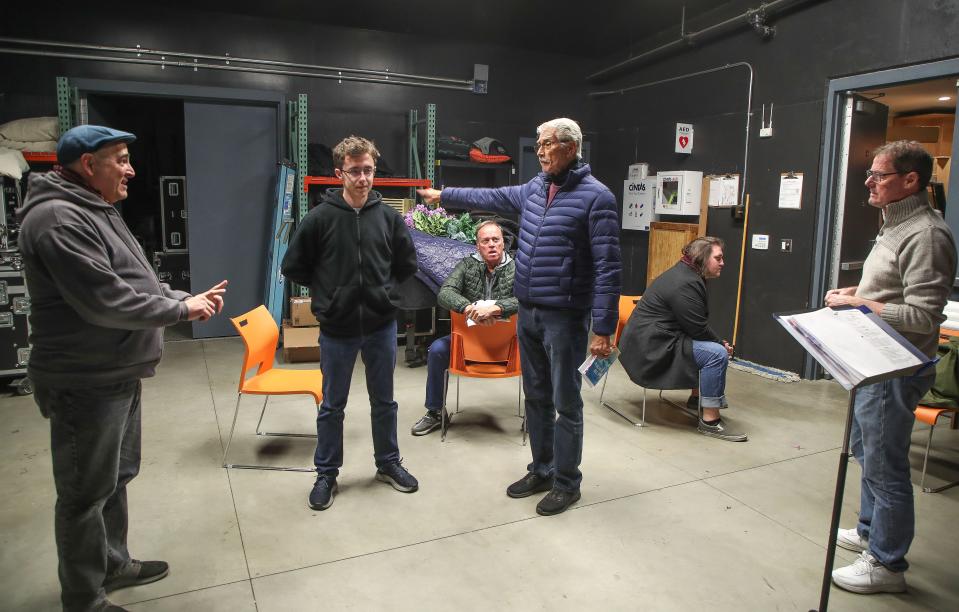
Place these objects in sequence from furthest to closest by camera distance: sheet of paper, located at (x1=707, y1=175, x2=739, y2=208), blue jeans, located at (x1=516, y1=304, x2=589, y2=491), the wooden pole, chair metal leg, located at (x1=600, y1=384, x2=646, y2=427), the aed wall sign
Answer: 1. the aed wall sign
2. sheet of paper, located at (x1=707, y1=175, x2=739, y2=208)
3. the wooden pole
4. chair metal leg, located at (x1=600, y1=384, x2=646, y2=427)
5. blue jeans, located at (x1=516, y1=304, x2=589, y2=491)

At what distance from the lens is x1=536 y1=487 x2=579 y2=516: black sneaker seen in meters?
2.86

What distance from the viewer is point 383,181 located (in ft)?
21.4

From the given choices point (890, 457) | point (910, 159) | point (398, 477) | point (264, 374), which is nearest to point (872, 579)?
point (890, 457)

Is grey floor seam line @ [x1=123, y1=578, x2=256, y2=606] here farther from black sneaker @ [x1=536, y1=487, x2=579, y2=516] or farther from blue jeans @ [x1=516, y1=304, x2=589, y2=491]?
blue jeans @ [x1=516, y1=304, x2=589, y2=491]

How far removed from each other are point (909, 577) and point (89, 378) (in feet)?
9.84

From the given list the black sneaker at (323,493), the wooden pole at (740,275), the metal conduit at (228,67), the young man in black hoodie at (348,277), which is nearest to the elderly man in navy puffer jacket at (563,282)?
the young man in black hoodie at (348,277)

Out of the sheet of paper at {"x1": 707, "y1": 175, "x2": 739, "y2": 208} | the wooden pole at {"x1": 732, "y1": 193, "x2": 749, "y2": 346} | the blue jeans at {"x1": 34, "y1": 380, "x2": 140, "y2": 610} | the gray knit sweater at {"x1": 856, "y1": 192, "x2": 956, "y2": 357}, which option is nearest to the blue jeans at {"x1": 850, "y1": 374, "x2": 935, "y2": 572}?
the gray knit sweater at {"x1": 856, "y1": 192, "x2": 956, "y2": 357}

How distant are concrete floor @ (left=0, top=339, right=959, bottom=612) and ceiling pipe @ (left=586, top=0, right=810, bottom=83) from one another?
137 inches

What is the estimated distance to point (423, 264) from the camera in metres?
4.91

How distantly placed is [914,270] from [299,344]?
451cm

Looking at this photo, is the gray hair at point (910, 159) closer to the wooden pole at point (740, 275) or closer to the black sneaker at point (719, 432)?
the black sneaker at point (719, 432)

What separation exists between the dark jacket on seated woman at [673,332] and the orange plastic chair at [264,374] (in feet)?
6.54

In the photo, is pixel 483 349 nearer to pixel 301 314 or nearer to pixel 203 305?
pixel 203 305

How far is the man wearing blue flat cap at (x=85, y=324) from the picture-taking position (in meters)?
1.75
